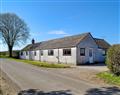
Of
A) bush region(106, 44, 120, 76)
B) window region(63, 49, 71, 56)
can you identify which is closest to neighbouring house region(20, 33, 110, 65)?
window region(63, 49, 71, 56)

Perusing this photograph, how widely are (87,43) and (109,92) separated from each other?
74.6ft

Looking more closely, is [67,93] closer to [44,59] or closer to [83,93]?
[83,93]

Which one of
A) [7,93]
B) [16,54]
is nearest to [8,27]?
[16,54]

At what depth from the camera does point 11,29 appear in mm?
61094

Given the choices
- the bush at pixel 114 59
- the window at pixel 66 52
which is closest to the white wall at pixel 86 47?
the window at pixel 66 52

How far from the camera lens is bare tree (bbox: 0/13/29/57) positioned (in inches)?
2385

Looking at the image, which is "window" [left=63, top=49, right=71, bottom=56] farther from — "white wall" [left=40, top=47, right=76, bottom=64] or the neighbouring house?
"white wall" [left=40, top=47, right=76, bottom=64]

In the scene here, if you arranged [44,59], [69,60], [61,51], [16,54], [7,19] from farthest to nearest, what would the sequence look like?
[16,54]
[7,19]
[44,59]
[61,51]
[69,60]

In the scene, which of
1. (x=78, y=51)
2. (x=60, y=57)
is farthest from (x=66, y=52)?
(x=78, y=51)

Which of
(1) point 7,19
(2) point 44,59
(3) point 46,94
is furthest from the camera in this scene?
(1) point 7,19

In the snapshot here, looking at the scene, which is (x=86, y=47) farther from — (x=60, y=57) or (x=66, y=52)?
(x=60, y=57)

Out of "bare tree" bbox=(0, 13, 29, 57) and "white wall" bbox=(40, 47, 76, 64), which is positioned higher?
"bare tree" bbox=(0, 13, 29, 57)

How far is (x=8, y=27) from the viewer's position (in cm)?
6094

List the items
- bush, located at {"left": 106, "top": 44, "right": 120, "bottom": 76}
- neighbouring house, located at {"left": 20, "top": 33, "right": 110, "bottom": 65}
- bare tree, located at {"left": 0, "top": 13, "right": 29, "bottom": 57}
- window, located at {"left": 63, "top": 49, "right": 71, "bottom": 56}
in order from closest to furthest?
bush, located at {"left": 106, "top": 44, "right": 120, "bottom": 76} < neighbouring house, located at {"left": 20, "top": 33, "right": 110, "bottom": 65} < window, located at {"left": 63, "top": 49, "right": 71, "bottom": 56} < bare tree, located at {"left": 0, "top": 13, "right": 29, "bottom": 57}
